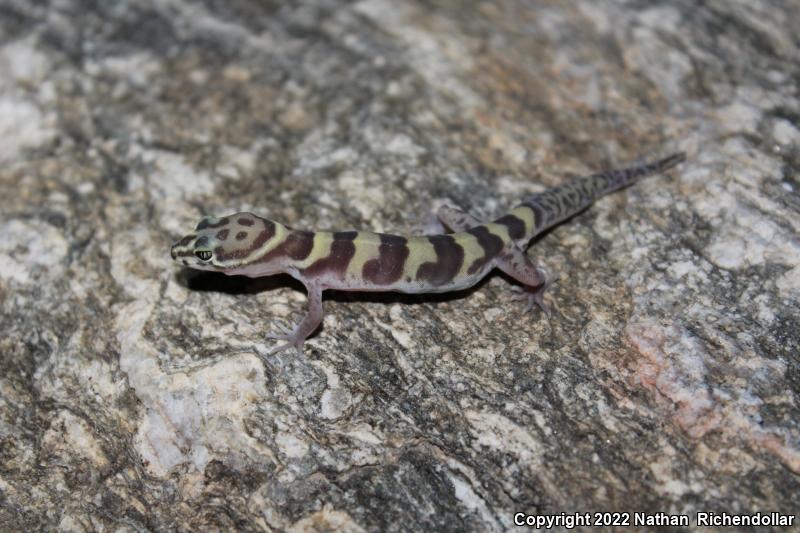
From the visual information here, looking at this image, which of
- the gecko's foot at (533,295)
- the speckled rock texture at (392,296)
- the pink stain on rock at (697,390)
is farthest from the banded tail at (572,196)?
the pink stain on rock at (697,390)

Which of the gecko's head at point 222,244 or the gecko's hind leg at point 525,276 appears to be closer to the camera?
the gecko's head at point 222,244

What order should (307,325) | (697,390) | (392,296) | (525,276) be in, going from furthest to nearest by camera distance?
(392,296)
(525,276)
(307,325)
(697,390)

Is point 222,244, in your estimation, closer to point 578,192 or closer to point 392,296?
point 392,296

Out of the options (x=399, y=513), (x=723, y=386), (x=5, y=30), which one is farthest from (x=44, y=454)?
(x=5, y=30)

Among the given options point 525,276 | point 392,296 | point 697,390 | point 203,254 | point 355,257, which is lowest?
point 392,296

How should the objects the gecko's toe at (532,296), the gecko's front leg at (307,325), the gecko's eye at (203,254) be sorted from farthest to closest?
the gecko's toe at (532,296)
the gecko's eye at (203,254)
the gecko's front leg at (307,325)

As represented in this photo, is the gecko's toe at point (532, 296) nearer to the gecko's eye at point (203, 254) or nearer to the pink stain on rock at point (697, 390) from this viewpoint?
the pink stain on rock at point (697, 390)

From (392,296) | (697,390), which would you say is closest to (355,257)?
(392,296)
